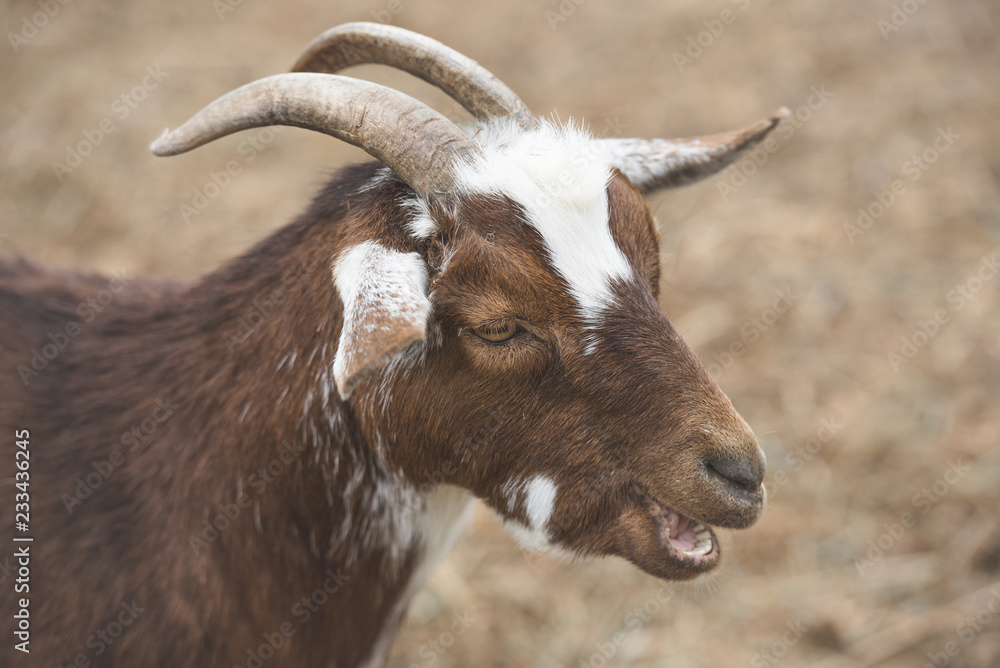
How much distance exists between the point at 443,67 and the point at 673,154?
0.85 meters

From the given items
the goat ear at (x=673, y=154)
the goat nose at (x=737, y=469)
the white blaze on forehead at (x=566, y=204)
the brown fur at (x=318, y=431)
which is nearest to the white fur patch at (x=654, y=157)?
the goat ear at (x=673, y=154)

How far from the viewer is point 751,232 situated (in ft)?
20.6

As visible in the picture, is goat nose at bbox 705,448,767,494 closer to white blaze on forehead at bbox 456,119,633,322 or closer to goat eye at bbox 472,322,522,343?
white blaze on forehead at bbox 456,119,633,322

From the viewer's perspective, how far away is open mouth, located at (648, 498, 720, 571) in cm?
231

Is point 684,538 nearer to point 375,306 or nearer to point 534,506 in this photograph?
point 534,506

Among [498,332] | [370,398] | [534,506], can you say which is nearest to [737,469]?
[534,506]

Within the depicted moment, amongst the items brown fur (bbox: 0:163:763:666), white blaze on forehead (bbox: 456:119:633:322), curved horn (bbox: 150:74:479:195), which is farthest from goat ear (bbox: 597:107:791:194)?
curved horn (bbox: 150:74:479:195)

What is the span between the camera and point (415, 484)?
2.50m

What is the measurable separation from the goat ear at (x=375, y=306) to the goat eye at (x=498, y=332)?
0.61 feet

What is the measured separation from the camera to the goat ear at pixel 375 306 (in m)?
1.83

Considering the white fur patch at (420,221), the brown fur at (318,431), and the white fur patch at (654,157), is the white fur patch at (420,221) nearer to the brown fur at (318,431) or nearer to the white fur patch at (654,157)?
the brown fur at (318,431)

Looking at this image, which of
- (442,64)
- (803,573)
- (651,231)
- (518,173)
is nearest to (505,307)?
(518,173)

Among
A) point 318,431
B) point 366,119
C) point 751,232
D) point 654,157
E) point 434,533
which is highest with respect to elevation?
point 366,119

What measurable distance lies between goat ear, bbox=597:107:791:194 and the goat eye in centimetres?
85
